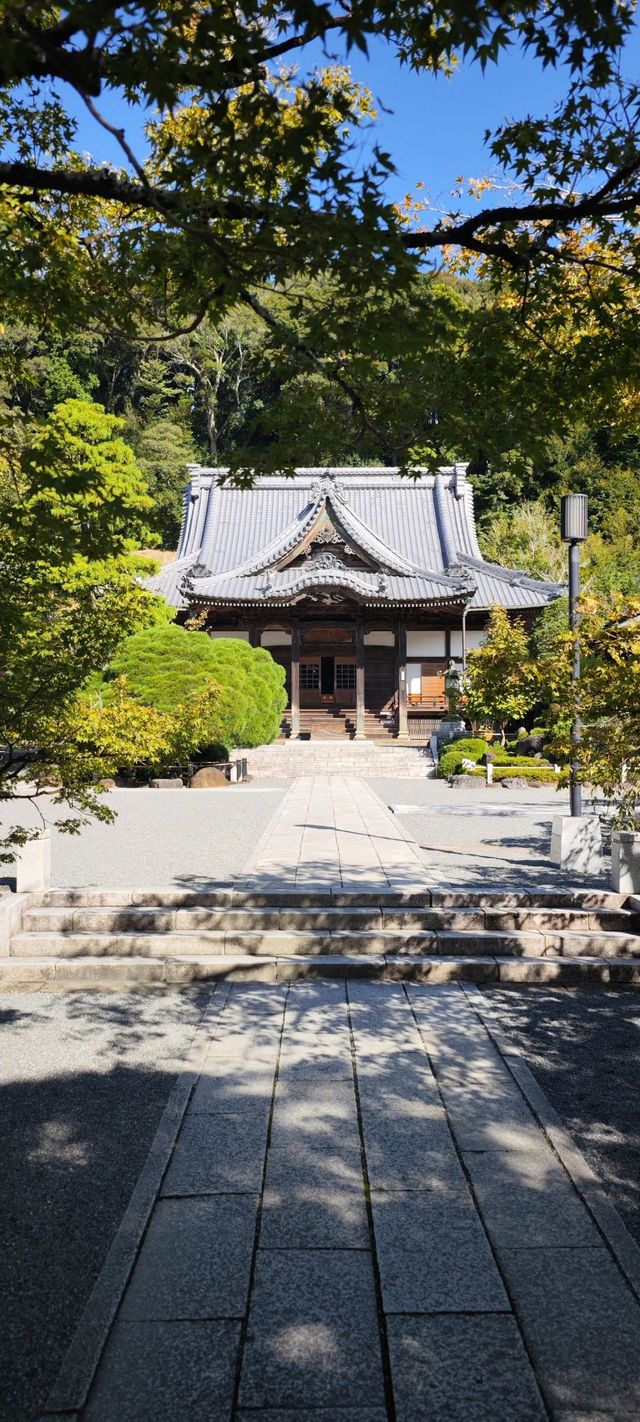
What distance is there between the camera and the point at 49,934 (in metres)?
7.36

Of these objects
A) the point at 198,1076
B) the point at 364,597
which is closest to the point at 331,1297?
the point at 198,1076

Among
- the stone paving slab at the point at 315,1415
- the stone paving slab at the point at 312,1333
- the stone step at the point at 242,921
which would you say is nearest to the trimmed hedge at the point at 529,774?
the stone step at the point at 242,921

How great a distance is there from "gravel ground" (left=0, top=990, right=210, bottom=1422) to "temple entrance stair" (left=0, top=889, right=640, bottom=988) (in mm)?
465

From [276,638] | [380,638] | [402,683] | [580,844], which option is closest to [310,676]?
[276,638]

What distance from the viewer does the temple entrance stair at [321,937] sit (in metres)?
6.77

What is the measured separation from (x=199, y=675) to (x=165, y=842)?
8998mm

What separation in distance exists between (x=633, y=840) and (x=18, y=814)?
11132 mm

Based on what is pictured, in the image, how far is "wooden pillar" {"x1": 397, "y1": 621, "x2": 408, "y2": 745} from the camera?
2906 centimetres

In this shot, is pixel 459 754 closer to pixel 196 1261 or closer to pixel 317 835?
pixel 317 835

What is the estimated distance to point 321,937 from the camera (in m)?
7.18

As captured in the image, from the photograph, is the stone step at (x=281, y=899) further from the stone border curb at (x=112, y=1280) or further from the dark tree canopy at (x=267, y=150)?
the dark tree canopy at (x=267, y=150)

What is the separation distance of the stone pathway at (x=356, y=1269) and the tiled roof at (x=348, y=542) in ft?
79.8

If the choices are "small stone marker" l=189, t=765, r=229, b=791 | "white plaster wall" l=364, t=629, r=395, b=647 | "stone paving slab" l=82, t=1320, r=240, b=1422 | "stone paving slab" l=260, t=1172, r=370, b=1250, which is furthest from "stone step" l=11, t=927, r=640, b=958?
"white plaster wall" l=364, t=629, r=395, b=647

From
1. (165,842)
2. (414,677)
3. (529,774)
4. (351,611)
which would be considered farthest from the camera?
(414,677)
